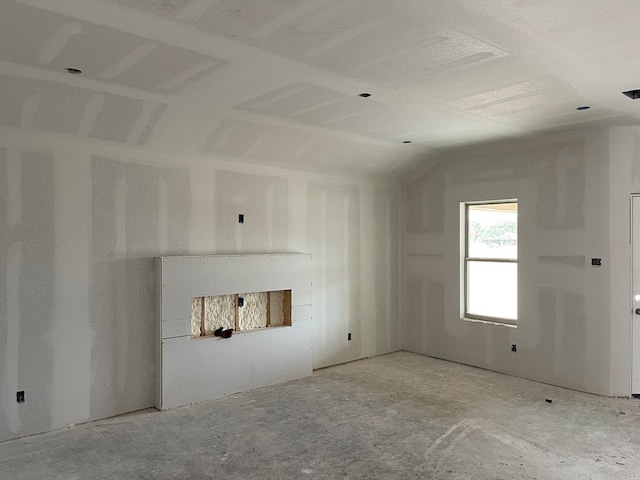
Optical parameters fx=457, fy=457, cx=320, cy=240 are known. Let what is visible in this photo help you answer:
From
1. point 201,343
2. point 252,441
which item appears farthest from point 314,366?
point 252,441

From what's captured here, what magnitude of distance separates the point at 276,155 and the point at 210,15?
2.87 metres

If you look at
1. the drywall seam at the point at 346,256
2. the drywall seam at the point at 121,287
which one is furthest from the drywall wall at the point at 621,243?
the drywall seam at the point at 121,287

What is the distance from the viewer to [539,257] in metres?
5.30

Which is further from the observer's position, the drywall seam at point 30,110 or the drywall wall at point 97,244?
the drywall wall at point 97,244

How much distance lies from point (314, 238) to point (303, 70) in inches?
117

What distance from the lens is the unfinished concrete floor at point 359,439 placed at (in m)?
3.24

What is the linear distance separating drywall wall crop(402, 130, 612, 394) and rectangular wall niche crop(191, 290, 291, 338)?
7.42 ft

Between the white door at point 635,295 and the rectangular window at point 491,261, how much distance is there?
119 centimetres

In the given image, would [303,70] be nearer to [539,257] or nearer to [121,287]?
[121,287]

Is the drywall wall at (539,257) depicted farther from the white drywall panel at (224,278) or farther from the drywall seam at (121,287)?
the drywall seam at (121,287)

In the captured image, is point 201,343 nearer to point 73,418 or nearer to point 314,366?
point 73,418

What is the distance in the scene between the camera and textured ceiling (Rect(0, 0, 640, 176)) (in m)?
2.31

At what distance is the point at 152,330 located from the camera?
449cm

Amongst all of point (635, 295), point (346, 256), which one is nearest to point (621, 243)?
point (635, 295)
